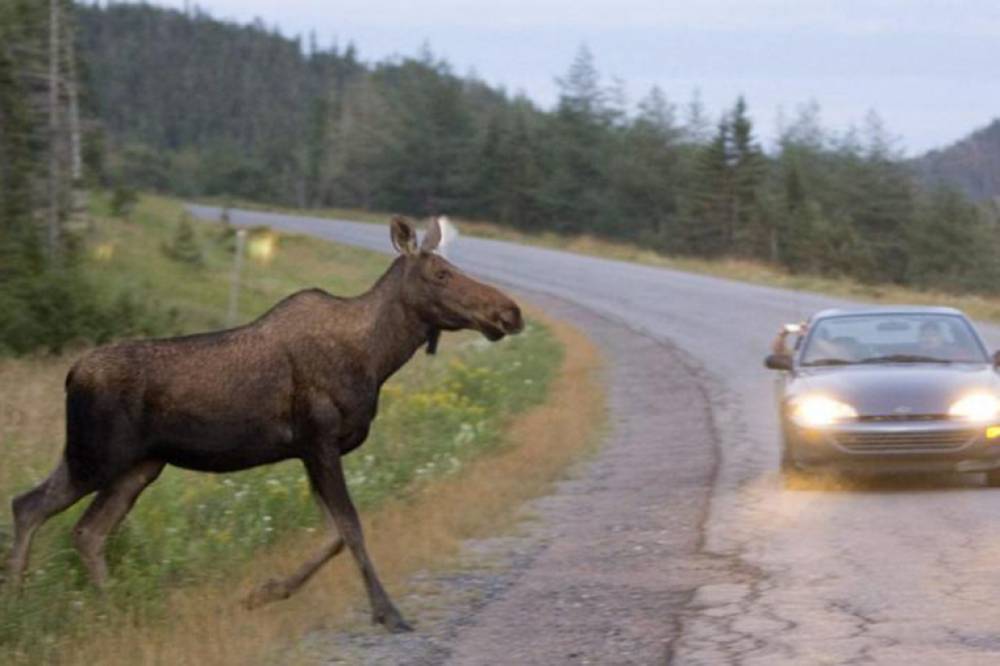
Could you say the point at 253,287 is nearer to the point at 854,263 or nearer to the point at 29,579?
the point at 29,579

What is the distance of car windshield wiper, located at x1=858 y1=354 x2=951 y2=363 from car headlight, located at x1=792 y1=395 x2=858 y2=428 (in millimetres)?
1021

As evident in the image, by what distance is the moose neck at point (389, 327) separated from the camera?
9094mm

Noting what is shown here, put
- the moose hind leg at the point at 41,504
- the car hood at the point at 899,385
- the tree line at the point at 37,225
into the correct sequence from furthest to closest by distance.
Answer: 1. the tree line at the point at 37,225
2. the car hood at the point at 899,385
3. the moose hind leg at the point at 41,504

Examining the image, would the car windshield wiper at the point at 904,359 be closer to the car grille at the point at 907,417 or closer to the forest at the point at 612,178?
the car grille at the point at 907,417

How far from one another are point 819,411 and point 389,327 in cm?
550

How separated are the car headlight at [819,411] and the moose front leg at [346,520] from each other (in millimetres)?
5674

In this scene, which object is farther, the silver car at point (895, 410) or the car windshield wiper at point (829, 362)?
the car windshield wiper at point (829, 362)

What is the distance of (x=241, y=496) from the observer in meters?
11.3

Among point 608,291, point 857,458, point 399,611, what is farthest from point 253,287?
point 399,611

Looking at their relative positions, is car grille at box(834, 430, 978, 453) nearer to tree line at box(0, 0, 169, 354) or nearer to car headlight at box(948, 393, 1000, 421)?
car headlight at box(948, 393, 1000, 421)

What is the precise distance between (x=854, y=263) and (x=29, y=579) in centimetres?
8354

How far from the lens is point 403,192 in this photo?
339 feet

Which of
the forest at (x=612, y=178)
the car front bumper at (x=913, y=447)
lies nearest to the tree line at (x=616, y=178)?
the forest at (x=612, y=178)

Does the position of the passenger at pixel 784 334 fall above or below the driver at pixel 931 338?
below
